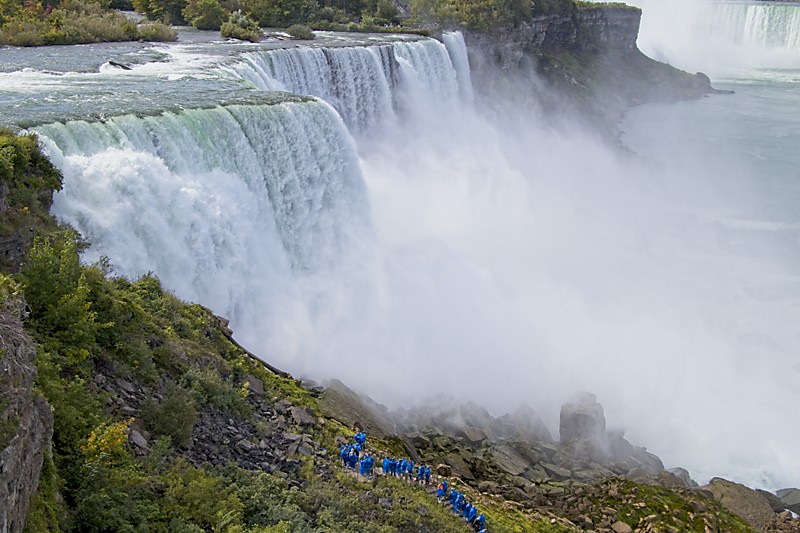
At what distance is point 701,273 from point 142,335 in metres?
20.9

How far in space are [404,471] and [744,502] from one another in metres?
7.53

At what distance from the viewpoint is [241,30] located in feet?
108

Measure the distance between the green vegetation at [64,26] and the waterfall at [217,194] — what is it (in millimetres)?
13382

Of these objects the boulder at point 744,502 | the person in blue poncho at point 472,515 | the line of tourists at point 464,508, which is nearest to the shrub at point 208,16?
the boulder at point 744,502

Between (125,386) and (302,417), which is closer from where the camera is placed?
(125,386)

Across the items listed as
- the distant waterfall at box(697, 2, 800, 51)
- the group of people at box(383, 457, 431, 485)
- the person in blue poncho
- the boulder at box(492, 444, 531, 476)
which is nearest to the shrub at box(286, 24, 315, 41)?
the boulder at box(492, 444, 531, 476)

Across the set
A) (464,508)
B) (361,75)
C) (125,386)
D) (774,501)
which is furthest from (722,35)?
(125,386)

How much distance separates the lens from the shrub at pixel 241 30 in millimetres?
32656

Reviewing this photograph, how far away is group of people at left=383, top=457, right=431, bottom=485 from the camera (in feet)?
31.7

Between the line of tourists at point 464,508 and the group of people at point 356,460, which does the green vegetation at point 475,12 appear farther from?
the line of tourists at point 464,508

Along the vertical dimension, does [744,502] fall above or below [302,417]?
below

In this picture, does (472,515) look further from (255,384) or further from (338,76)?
(338,76)

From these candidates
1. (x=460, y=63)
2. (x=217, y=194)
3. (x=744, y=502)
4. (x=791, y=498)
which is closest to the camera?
(x=744, y=502)

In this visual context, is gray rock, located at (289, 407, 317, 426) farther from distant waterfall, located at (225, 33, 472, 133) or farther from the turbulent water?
distant waterfall, located at (225, 33, 472, 133)
